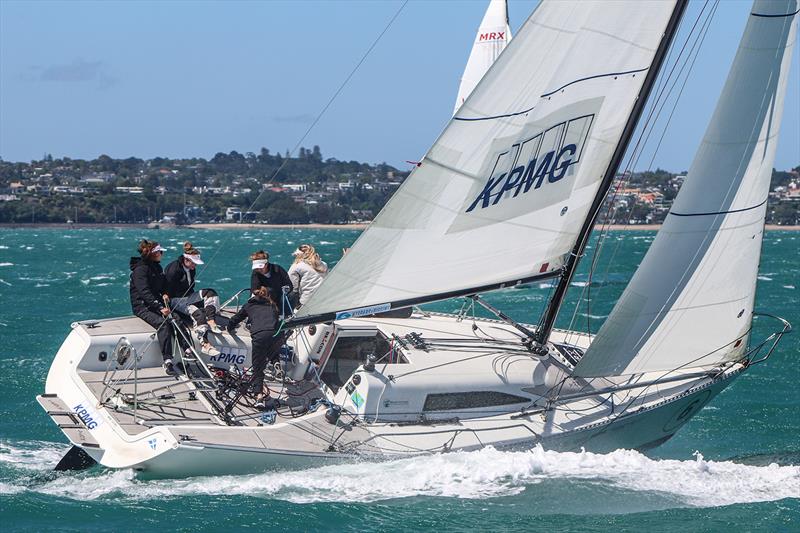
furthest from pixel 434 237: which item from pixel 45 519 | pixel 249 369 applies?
pixel 45 519

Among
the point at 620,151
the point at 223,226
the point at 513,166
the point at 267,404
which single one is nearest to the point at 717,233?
the point at 620,151

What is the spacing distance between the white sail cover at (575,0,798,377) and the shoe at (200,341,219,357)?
393 cm

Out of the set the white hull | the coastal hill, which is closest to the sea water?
the white hull

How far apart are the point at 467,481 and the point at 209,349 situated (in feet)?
10.8

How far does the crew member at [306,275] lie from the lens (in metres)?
13.2

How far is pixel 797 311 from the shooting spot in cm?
2731

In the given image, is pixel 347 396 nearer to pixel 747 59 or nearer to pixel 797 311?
pixel 747 59

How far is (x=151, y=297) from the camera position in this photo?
40.6 feet

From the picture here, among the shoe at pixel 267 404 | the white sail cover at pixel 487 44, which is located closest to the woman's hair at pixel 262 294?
the shoe at pixel 267 404

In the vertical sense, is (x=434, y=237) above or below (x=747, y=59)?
below

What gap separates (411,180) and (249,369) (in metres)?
2.76

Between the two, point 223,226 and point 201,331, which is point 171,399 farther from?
point 223,226

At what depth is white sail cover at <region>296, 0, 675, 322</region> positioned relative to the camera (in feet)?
37.1

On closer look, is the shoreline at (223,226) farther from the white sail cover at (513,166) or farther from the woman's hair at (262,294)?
the white sail cover at (513,166)
